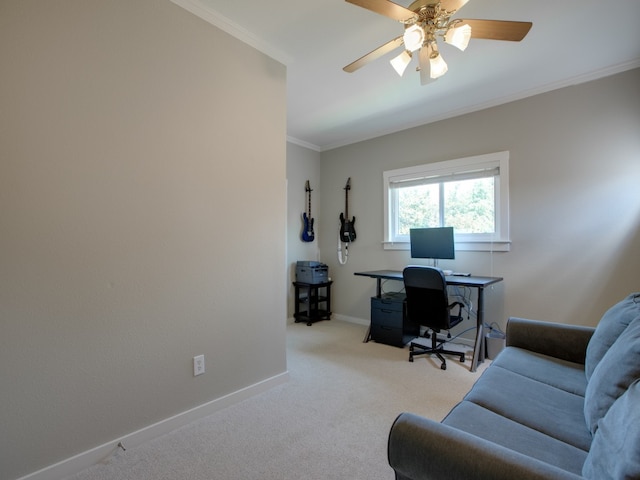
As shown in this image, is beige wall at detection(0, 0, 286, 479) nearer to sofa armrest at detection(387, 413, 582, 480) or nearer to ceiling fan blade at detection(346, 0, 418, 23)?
ceiling fan blade at detection(346, 0, 418, 23)

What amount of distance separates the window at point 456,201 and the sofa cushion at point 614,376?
87.0 inches

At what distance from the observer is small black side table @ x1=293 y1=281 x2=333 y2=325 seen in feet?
14.0

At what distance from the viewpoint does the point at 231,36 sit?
2.14 meters

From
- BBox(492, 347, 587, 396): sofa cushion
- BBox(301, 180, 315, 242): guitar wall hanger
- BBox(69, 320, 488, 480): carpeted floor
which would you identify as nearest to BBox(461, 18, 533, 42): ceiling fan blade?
BBox(492, 347, 587, 396): sofa cushion

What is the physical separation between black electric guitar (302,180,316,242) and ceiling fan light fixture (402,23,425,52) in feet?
10.2

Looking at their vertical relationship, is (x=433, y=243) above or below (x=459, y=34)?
below

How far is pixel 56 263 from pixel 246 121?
4.75 feet

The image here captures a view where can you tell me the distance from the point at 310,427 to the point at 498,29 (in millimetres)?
2500

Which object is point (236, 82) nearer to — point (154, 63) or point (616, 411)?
point (154, 63)

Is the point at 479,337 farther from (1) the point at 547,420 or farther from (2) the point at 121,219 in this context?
(2) the point at 121,219

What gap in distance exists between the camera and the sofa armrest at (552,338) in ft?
5.71

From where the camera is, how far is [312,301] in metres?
4.40

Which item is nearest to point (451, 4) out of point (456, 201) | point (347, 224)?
point (456, 201)

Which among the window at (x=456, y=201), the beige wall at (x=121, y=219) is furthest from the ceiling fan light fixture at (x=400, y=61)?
the window at (x=456, y=201)
